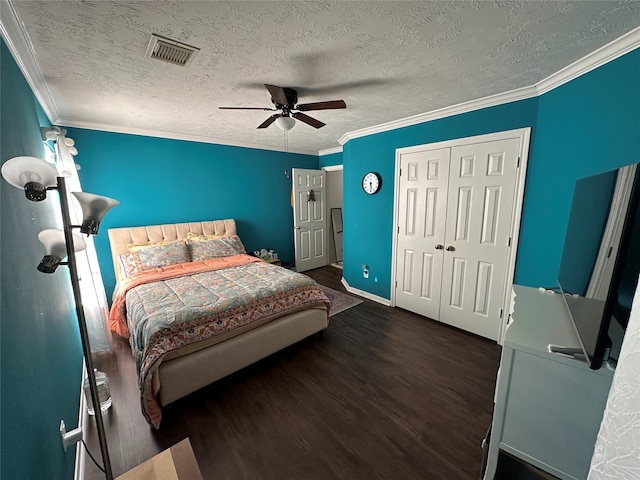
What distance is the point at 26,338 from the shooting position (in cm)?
101

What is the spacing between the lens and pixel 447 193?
2.83m

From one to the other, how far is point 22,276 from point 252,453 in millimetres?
1540

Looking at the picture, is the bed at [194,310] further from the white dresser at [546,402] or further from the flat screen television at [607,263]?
the flat screen television at [607,263]

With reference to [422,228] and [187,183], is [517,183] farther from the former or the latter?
[187,183]

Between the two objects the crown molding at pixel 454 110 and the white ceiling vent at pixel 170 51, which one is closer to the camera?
the white ceiling vent at pixel 170 51

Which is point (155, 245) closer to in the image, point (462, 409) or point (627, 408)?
point (462, 409)

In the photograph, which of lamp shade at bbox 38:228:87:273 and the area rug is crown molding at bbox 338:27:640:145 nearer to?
the area rug

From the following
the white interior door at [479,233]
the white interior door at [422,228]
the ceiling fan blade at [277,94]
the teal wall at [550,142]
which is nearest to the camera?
the teal wall at [550,142]

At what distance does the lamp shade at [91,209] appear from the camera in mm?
878

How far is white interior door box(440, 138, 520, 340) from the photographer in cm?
245

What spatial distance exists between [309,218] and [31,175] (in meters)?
4.32

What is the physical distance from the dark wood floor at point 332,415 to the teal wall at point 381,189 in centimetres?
127

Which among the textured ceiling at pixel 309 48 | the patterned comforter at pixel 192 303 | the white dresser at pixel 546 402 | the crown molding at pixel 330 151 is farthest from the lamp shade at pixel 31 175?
the crown molding at pixel 330 151

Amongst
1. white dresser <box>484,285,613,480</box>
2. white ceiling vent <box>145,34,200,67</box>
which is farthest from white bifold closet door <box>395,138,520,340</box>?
white ceiling vent <box>145,34,200,67</box>
